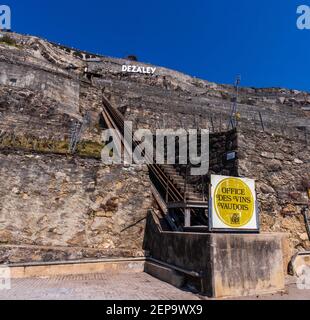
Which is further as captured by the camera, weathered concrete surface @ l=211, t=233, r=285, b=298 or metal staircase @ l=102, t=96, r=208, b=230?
metal staircase @ l=102, t=96, r=208, b=230

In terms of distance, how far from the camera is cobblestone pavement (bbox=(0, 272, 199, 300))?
4723 millimetres

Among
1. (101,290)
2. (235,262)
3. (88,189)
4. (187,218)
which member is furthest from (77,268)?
(235,262)

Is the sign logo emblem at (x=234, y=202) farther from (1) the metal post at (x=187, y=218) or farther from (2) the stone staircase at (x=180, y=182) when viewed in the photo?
(2) the stone staircase at (x=180, y=182)

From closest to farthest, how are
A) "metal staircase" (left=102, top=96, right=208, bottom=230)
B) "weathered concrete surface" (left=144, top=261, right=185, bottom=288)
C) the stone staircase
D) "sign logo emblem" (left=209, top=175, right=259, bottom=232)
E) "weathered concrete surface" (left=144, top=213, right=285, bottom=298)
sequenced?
"weathered concrete surface" (left=144, top=213, right=285, bottom=298) < "sign logo emblem" (left=209, top=175, right=259, bottom=232) < "weathered concrete surface" (left=144, top=261, right=185, bottom=288) < "metal staircase" (left=102, top=96, right=208, bottom=230) < the stone staircase

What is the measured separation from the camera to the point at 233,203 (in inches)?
215

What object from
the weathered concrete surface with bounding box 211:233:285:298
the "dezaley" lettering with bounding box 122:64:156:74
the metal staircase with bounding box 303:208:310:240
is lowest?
the weathered concrete surface with bounding box 211:233:285:298

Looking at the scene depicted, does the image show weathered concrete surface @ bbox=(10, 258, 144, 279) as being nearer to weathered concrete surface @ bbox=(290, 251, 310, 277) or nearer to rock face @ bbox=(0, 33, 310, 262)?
rock face @ bbox=(0, 33, 310, 262)

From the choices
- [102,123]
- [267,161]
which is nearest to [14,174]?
[267,161]

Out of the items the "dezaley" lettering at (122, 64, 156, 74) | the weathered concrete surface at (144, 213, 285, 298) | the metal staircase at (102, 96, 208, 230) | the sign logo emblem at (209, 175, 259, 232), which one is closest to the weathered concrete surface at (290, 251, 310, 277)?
the weathered concrete surface at (144, 213, 285, 298)

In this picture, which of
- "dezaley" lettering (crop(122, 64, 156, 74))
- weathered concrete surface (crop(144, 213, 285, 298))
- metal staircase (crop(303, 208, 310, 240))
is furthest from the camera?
"dezaley" lettering (crop(122, 64, 156, 74))

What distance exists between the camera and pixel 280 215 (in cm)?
774

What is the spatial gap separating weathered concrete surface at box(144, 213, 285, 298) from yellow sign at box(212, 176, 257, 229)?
36 cm

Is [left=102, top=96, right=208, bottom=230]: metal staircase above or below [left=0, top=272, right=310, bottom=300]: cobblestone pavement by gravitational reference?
above
